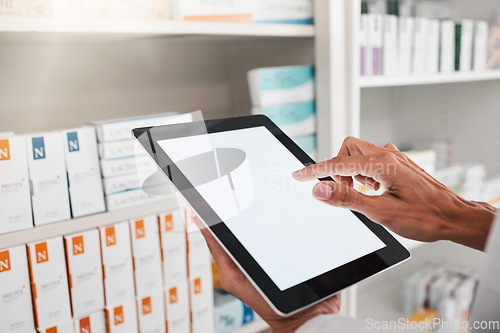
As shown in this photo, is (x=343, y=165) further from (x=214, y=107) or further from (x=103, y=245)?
(x=214, y=107)

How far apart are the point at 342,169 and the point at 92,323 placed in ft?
1.90

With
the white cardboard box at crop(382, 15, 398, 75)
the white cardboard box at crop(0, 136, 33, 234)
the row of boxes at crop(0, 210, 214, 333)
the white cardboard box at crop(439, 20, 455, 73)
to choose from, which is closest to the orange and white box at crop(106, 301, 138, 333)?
the row of boxes at crop(0, 210, 214, 333)

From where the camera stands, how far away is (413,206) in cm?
61

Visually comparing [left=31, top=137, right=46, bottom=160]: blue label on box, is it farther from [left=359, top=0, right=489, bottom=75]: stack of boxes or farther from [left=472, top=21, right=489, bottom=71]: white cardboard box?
[left=472, top=21, right=489, bottom=71]: white cardboard box

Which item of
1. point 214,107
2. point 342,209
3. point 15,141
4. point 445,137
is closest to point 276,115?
point 214,107

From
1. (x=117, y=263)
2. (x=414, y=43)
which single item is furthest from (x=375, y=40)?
(x=117, y=263)

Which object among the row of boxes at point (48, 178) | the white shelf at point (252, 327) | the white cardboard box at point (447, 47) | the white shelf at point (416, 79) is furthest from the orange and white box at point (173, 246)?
the white cardboard box at point (447, 47)

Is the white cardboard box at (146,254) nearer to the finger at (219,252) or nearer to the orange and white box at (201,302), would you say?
the orange and white box at (201,302)

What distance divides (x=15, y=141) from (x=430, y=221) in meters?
0.69

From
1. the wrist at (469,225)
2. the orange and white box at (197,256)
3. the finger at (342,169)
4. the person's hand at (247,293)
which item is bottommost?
the orange and white box at (197,256)

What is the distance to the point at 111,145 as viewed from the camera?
843 millimetres

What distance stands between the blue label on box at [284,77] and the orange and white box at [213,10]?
0.13 metres

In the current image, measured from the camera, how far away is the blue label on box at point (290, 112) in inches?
41.2

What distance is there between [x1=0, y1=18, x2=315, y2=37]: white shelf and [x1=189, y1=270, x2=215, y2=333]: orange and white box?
1.76 feet
